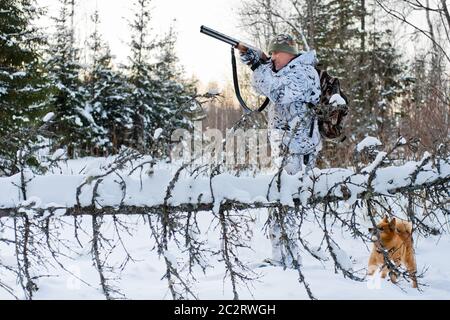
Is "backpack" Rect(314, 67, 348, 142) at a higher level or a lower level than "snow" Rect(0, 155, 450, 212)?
higher

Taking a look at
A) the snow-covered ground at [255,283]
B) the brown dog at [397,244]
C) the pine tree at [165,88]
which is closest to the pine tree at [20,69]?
the snow-covered ground at [255,283]

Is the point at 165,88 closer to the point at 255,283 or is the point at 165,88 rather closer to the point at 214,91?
the point at 255,283

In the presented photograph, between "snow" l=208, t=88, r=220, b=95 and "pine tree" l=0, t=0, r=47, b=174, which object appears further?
"pine tree" l=0, t=0, r=47, b=174

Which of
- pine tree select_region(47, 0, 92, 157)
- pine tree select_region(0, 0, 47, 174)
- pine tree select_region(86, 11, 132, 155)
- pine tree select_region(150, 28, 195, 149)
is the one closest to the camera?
pine tree select_region(0, 0, 47, 174)

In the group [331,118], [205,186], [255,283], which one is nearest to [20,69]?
[331,118]

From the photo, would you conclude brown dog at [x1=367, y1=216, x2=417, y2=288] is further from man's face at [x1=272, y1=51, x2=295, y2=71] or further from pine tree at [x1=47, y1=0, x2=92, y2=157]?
pine tree at [x1=47, y1=0, x2=92, y2=157]

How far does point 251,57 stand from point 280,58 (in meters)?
0.30

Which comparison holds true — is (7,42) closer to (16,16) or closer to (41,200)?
(16,16)

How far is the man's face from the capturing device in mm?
3727

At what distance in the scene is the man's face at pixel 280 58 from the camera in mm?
3727

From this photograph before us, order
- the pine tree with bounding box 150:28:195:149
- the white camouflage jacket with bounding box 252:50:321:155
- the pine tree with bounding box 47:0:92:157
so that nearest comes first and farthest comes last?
the white camouflage jacket with bounding box 252:50:321:155 < the pine tree with bounding box 47:0:92:157 < the pine tree with bounding box 150:28:195:149

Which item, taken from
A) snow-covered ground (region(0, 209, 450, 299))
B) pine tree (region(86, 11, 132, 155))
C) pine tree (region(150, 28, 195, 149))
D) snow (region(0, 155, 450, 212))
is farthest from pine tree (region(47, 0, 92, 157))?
snow (region(0, 155, 450, 212))

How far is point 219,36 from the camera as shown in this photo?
358 centimetres

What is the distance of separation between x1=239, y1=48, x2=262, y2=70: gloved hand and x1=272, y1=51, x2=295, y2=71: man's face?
0.21 m
